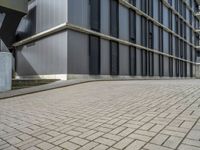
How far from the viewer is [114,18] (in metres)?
17.1

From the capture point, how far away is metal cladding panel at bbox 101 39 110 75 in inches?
610

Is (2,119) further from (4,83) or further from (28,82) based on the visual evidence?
(28,82)

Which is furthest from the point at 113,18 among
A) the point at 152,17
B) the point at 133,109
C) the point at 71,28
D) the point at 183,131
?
the point at 183,131

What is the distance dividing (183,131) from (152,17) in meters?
22.9

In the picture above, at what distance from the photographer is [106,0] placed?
16188mm

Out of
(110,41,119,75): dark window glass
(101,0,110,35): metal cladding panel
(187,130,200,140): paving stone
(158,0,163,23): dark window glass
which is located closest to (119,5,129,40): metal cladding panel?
(110,41,119,75): dark window glass

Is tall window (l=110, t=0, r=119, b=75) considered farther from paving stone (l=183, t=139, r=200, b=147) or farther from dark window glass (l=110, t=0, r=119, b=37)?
paving stone (l=183, t=139, r=200, b=147)

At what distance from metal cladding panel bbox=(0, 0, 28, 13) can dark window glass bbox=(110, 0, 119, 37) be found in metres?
7.27

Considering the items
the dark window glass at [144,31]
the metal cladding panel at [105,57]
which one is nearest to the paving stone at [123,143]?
the metal cladding panel at [105,57]

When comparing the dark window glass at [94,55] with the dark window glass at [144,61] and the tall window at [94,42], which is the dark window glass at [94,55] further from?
the dark window glass at [144,61]

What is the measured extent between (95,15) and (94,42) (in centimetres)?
218

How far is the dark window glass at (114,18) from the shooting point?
16.7 meters

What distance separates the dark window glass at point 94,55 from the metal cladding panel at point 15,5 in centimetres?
648

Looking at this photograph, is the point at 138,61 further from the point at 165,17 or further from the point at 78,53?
the point at 165,17
